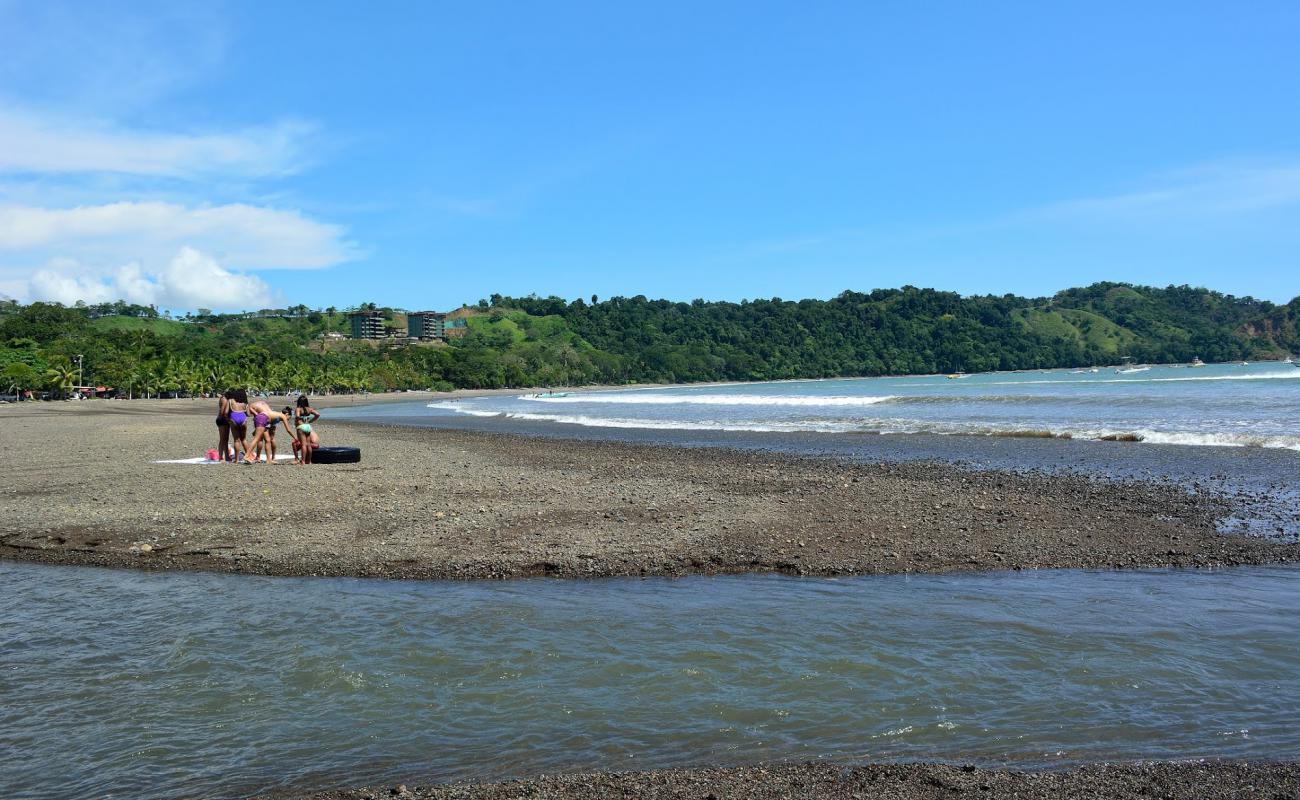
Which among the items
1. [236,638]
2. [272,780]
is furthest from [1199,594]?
[236,638]

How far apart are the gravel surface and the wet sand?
447 cm

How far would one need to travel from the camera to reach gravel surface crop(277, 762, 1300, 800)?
456 cm

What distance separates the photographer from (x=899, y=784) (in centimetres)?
468

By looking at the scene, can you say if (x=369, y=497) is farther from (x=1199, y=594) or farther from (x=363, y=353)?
(x=363, y=353)

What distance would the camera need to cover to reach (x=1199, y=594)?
27.3 feet

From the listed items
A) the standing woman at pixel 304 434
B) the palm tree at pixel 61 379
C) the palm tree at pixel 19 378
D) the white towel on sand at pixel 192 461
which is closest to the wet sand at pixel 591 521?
the white towel on sand at pixel 192 461

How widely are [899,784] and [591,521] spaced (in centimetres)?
765

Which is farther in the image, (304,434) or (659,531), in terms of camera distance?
(304,434)

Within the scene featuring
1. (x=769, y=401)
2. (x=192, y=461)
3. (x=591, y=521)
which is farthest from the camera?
(x=769, y=401)

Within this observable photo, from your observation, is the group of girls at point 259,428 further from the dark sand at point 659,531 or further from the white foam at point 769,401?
the white foam at point 769,401

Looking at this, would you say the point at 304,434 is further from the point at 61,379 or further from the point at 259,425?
the point at 61,379

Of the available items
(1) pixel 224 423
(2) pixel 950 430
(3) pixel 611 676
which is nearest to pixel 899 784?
(3) pixel 611 676

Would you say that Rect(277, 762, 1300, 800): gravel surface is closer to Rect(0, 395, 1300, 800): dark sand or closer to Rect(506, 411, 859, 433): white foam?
Rect(0, 395, 1300, 800): dark sand

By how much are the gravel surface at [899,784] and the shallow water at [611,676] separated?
19 centimetres
